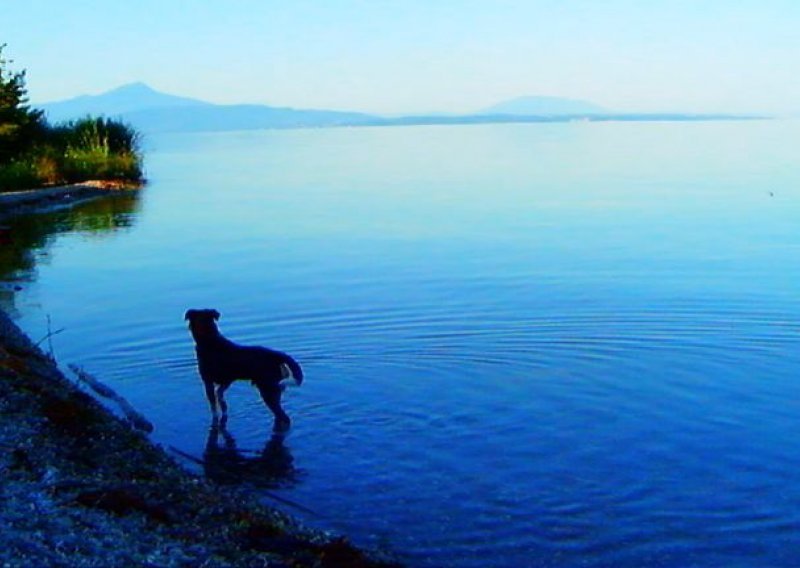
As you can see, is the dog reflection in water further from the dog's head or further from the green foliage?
the green foliage

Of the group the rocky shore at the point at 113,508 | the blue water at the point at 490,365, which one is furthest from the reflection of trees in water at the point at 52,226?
the rocky shore at the point at 113,508

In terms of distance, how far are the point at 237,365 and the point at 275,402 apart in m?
0.62

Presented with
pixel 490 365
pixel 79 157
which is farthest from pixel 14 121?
pixel 490 365

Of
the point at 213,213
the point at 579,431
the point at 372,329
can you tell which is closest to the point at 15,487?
the point at 579,431

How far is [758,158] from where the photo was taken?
76688 mm

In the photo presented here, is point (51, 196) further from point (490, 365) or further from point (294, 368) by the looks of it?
point (294, 368)

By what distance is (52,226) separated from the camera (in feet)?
116

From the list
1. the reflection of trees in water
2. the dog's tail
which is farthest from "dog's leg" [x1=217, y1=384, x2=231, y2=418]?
the reflection of trees in water

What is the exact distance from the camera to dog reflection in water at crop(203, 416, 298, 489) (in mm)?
11219

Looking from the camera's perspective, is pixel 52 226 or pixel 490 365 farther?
pixel 52 226

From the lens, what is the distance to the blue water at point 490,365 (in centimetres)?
1007

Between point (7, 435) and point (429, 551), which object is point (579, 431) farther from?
point (7, 435)

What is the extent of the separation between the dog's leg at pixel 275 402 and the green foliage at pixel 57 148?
32.1 m

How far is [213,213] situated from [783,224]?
18989 mm
